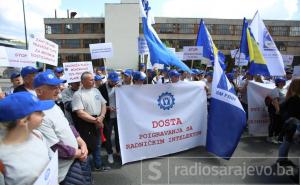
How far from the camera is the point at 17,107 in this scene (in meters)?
1.85

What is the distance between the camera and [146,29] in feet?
18.9

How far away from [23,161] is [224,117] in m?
4.24

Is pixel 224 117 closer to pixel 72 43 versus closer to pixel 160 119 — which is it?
pixel 160 119

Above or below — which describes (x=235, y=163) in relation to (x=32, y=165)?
below

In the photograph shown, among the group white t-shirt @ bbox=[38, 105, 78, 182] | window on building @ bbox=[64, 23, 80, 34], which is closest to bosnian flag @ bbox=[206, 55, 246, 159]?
white t-shirt @ bbox=[38, 105, 78, 182]

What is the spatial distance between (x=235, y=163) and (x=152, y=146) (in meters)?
1.57

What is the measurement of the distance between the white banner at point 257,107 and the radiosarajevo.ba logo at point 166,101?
2512 mm

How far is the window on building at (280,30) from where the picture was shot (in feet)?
251

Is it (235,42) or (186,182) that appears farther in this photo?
(235,42)

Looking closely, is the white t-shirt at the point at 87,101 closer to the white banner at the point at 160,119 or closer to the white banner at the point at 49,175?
the white banner at the point at 160,119

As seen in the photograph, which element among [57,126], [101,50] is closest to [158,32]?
[101,50]

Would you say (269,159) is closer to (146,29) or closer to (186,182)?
(186,182)

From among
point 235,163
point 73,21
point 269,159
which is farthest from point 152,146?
point 73,21

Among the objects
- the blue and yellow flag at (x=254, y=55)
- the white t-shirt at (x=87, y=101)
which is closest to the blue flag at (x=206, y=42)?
the blue and yellow flag at (x=254, y=55)
